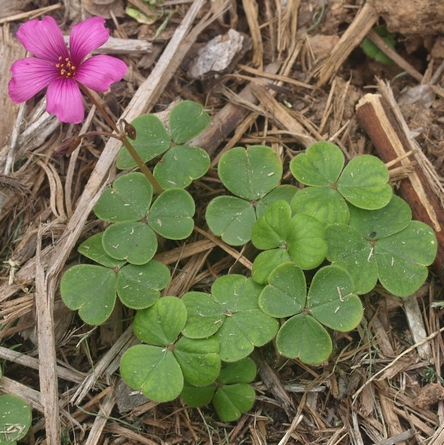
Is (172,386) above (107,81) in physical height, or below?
below

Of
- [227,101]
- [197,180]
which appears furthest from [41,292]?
[227,101]

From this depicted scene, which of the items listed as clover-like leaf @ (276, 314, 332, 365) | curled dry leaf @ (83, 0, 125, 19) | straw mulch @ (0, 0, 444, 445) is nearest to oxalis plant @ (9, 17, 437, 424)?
clover-like leaf @ (276, 314, 332, 365)

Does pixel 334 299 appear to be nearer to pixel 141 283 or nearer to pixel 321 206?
pixel 321 206

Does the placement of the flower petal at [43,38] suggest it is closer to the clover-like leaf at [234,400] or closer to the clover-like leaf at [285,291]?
the clover-like leaf at [285,291]

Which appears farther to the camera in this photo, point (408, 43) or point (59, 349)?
point (408, 43)

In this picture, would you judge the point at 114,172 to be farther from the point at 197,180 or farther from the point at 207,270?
the point at 207,270

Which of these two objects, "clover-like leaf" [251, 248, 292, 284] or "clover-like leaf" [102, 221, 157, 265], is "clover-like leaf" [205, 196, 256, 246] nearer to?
"clover-like leaf" [251, 248, 292, 284]

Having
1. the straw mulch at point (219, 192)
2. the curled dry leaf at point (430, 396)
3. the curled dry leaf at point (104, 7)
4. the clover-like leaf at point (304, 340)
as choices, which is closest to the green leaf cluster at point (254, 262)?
the clover-like leaf at point (304, 340)
